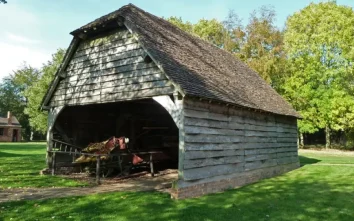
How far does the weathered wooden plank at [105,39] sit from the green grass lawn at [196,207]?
5488 millimetres

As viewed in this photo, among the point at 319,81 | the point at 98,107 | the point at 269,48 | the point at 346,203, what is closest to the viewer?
the point at 346,203

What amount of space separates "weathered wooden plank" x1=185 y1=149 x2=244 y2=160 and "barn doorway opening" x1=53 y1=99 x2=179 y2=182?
350 cm

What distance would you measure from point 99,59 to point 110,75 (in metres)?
1.01

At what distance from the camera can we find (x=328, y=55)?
123ft

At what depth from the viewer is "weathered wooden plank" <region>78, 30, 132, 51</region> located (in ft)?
37.5

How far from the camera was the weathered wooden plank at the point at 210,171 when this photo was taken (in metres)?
9.21

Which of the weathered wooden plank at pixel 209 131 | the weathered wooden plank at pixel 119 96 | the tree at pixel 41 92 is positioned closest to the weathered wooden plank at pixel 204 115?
the weathered wooden plank at pixel 209 131

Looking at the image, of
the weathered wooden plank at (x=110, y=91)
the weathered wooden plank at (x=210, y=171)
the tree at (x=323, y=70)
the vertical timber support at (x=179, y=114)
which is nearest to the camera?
the vertical timber support at (x=179, y=114)

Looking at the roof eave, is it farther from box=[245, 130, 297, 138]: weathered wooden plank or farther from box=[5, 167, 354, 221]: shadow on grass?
box=[245, 130, 297, 138]: weathered wooden plank

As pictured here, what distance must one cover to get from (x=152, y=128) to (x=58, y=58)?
3940 cm

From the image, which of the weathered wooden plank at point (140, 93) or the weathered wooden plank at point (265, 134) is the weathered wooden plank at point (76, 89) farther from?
the weathered wooden plank at point (265, 134)

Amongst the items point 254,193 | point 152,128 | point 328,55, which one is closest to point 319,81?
point 328,55

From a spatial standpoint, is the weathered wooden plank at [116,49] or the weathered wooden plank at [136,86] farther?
the weathered wooden plank at [116,49]

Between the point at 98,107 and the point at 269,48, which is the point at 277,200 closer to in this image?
the point at 98,107
